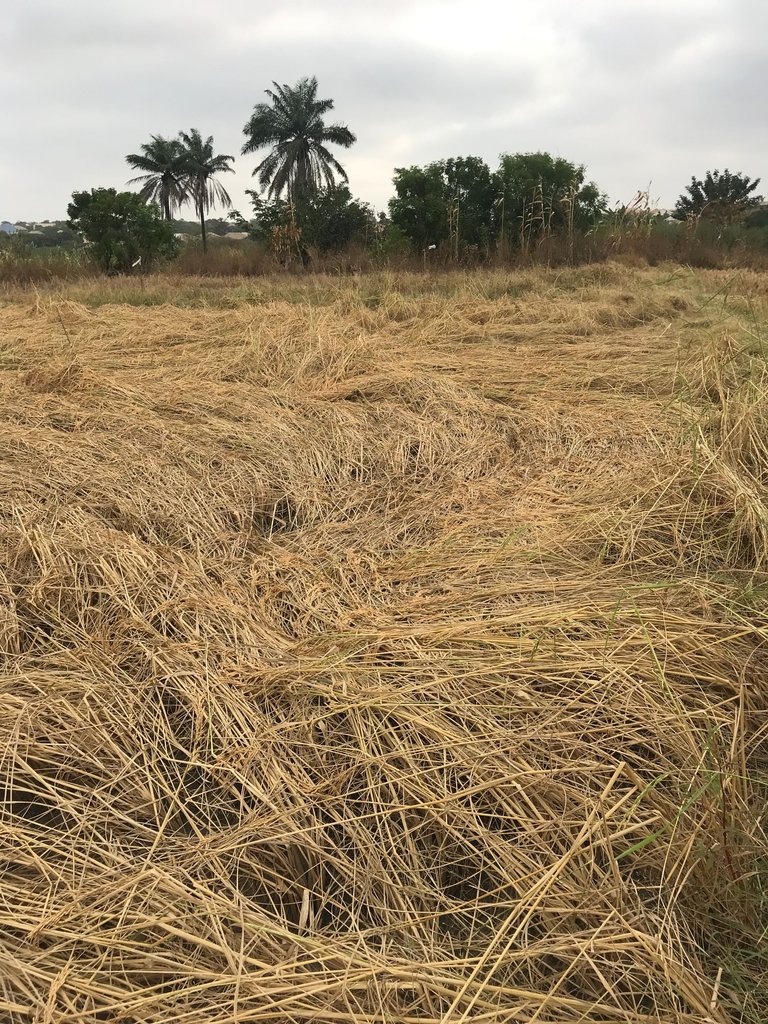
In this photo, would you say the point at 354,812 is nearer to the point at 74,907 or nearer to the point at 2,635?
the point at 74,907

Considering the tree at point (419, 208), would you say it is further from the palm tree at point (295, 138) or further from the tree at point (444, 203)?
the palm tree at point (295, 138)

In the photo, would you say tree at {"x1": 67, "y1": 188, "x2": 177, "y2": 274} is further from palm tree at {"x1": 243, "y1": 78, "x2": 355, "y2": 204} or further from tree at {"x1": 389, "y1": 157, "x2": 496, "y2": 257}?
palm tree at {"x1": 243, "y1": 78, "x2": 355, "y2": 204}

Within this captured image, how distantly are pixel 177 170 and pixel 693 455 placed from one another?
42816 millimetres

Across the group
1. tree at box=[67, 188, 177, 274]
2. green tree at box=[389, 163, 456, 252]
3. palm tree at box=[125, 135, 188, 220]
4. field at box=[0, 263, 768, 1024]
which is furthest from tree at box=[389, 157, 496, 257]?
palm tree at box=[125, 135, 188, 220]

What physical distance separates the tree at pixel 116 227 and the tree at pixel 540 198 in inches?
291

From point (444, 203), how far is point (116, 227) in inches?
273

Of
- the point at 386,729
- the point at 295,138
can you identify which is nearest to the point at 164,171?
the point at 295,138

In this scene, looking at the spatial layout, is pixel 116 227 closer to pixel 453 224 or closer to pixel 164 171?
pixel 453 224

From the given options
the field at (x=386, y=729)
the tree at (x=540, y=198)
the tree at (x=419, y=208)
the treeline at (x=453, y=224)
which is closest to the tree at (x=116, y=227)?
the treeline at (x=453, y=224)

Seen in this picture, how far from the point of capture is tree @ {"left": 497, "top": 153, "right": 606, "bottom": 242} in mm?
12266

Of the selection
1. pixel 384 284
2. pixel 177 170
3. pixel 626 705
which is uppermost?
pixel 177 170

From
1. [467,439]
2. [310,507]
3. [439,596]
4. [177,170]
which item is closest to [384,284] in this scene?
[467,439]

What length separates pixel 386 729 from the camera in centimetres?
140

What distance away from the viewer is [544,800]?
1255 mm
